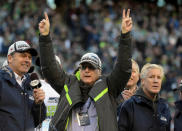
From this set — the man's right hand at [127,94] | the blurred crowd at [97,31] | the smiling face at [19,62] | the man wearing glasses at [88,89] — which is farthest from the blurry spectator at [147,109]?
the blurred crowd at [97,31]

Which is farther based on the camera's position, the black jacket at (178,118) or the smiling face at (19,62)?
the black jacket at (178,118)

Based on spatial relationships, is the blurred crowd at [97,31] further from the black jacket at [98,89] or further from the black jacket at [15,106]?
the black jacket at [98,89]

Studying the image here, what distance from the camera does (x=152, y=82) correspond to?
5.16m

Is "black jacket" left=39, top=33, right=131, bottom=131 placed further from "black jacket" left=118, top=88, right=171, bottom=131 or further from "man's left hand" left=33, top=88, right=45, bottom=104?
"black jacket" left=118, top=88, right=171, bottom=131

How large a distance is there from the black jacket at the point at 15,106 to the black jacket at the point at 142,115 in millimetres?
962

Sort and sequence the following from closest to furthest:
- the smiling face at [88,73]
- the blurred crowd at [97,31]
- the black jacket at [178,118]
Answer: the smiling face at [88,73]
the black jacket at [178,118]
the blurred crowd at [97,31]

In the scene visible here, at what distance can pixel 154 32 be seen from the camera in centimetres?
1705

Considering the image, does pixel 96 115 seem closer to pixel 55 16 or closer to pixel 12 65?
pixel 12 65

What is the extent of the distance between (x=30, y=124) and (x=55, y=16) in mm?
12187

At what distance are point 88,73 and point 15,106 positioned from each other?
89 centimetres

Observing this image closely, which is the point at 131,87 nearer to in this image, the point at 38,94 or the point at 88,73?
the point at 88,73

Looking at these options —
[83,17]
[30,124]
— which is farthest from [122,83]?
[83,17]

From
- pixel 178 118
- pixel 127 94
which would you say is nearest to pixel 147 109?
pixel 178 118

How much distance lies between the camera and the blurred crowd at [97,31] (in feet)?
46.6
